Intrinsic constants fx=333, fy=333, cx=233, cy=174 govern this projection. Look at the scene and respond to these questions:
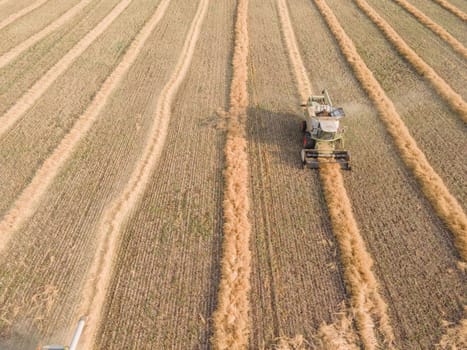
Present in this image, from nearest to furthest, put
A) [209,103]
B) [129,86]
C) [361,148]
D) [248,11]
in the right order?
[361,148] → [209,103] → [129,86] → [248,11]

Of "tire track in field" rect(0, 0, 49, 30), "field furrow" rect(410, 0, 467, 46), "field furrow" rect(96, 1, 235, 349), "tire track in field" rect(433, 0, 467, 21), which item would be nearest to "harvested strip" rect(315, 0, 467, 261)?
"field furrow" rect(96, 1, 235, 349)

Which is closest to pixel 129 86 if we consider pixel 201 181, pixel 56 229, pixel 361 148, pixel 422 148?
pixel 201 181

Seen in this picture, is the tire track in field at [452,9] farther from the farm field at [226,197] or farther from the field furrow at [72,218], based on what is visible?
the field furrow at [72,218]

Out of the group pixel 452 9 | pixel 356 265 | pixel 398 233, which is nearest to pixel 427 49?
pixel 452 9

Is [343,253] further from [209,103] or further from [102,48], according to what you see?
[102,48]

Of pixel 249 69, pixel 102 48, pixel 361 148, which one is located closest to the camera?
pixel 361 148

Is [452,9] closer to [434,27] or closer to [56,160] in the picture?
[434,27]

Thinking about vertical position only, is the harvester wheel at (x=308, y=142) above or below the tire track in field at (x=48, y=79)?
below

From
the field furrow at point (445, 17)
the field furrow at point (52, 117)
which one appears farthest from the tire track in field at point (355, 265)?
the field furrow at point (445, 17)
